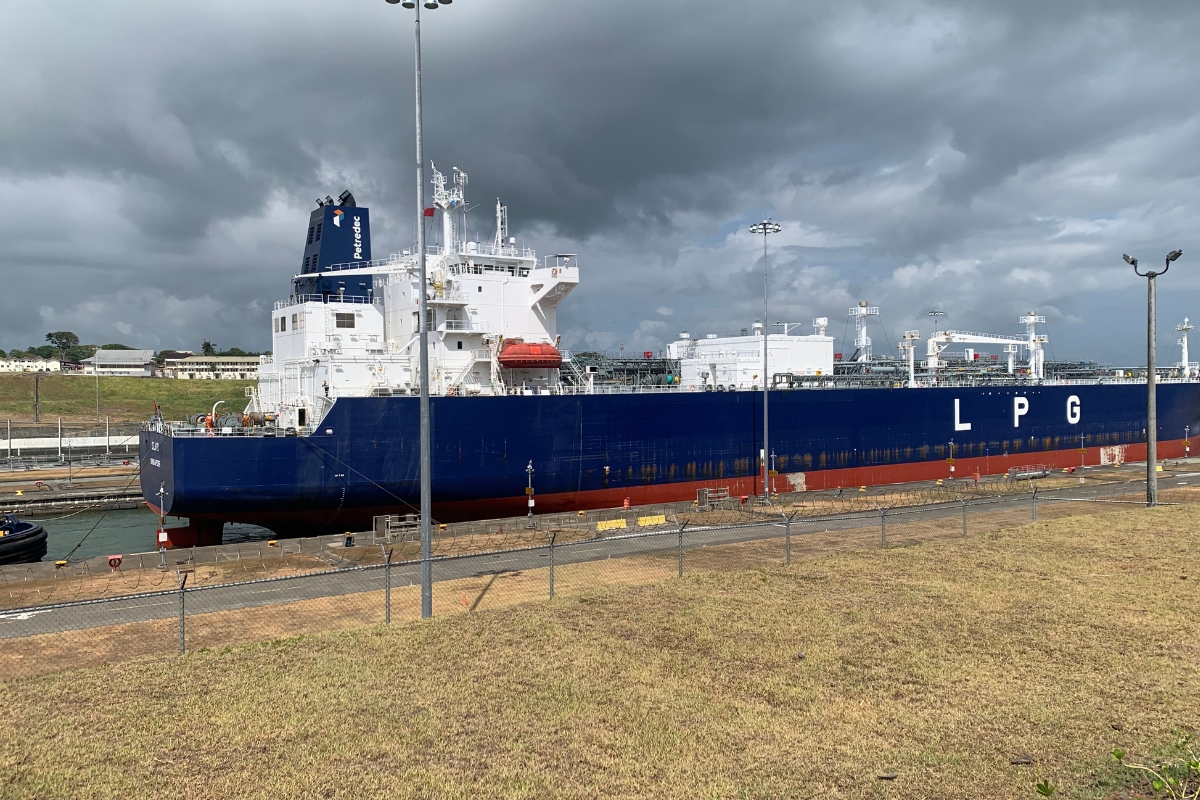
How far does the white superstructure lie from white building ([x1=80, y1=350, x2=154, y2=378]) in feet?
408

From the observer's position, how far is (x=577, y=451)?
27.9 metres

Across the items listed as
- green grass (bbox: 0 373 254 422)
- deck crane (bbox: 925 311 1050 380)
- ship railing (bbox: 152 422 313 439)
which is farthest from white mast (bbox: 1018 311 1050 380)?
green grass (bbox: 0 373 254 422)

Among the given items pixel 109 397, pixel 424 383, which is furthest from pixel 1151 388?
pixel 109 397

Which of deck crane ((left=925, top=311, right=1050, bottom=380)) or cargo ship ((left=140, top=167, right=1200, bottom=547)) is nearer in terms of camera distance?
cargo ship ((left=140, top=167, right=1200, bottom=547))

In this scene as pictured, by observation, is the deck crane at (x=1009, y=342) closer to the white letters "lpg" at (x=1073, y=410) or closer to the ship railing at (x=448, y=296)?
the white letters "lpg" at (x=1073, y=410)

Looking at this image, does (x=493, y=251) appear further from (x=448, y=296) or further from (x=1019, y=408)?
(x=1019, y=408)

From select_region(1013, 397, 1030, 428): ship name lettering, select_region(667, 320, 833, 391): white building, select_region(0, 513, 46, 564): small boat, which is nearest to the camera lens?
select_region(0, 513, 46, 564): small boat

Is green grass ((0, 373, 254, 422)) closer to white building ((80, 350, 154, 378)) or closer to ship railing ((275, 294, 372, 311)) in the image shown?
white building ((80, 350, 154, 378))

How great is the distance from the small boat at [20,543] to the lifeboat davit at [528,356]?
15.9m

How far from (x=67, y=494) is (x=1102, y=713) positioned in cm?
4724

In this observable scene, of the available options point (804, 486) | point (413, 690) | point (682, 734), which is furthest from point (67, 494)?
point (682, 734)

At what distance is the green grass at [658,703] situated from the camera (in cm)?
655

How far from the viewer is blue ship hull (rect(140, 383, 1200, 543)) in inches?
904

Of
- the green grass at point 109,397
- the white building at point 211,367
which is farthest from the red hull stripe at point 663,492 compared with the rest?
the white building at point 211,367
